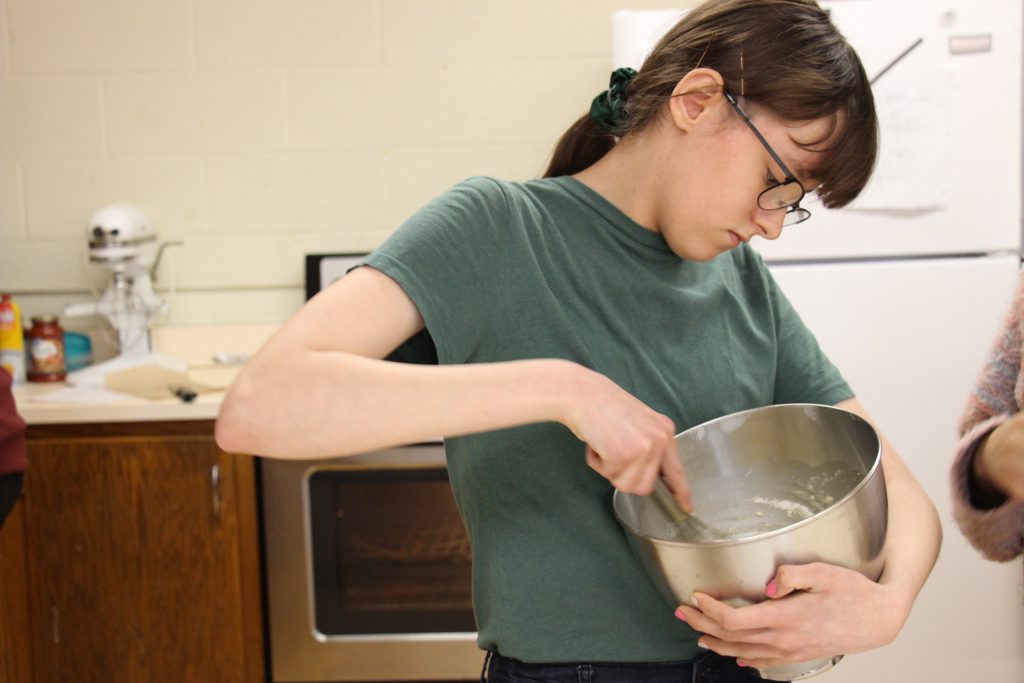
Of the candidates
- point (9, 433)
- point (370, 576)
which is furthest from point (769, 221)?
point (370, 576)

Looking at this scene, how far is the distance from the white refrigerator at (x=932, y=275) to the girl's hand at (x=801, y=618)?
1.17 metres

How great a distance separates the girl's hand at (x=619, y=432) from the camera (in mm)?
772

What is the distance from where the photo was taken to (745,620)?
0.78 metres

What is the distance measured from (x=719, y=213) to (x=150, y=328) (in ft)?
6.38

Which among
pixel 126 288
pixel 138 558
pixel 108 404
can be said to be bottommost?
pixel 138 558

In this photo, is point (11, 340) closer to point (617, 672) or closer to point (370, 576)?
point (370, 576)

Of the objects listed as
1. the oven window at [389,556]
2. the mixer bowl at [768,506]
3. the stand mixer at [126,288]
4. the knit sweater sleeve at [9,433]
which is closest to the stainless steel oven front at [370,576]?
the oven window at [389,556]

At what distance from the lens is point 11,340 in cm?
246

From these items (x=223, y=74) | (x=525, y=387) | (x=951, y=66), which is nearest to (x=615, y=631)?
(x=525, y=387)

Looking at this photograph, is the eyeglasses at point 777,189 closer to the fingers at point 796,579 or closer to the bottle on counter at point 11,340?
the fingers at point 796,579

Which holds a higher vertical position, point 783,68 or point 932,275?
point 783,68

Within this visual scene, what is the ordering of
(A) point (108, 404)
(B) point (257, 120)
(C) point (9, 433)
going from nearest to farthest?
1. (C) point (9, 433)
2. (A) point (108, 404)
3. (B) point (257, 120)

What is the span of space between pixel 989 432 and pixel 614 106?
0.48 metres

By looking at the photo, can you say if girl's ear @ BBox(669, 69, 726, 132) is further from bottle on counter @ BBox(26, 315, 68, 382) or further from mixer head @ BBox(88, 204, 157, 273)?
bottle on counter @ BBox(26, 315, 68, 382)
